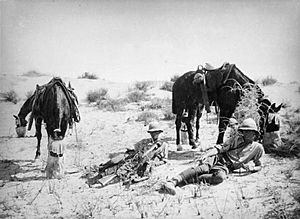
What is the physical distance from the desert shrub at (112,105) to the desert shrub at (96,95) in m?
0.26

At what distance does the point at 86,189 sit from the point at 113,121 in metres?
3.37

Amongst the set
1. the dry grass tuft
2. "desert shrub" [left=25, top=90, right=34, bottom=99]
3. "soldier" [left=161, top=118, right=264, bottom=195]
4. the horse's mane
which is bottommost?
"soldier" [left=161, top=118, right=264, bottom=195]

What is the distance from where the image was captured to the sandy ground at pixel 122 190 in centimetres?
430

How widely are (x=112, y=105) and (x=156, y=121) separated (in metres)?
3.81

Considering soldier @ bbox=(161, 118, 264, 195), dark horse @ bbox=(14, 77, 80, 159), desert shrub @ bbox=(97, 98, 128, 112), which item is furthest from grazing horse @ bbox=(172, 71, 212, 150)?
desert shrub @ bbox=(97, 98, 128, 112)

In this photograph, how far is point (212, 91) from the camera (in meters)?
6.58

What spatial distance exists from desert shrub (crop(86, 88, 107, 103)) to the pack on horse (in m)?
3.83

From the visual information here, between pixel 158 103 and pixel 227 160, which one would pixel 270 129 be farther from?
pixel 158 103

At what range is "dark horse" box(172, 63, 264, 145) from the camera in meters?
6.27

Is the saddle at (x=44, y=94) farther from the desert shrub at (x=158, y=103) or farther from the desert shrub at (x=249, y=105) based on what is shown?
the desert shrub at (x=158, y=103)

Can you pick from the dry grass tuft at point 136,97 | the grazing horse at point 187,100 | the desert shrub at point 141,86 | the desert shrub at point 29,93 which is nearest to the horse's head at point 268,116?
the grazing horse at point 187,100

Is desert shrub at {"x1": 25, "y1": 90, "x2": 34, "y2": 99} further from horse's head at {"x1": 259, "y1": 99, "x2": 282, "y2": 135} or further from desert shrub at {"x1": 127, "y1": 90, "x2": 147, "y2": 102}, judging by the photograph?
horse's head at {"x1": 259, "y1": 99, "x2": 282, "y2": 135}

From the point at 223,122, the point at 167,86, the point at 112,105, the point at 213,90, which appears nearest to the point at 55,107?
the point at 213,90

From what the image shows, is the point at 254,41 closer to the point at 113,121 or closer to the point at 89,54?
the point at 89,54
